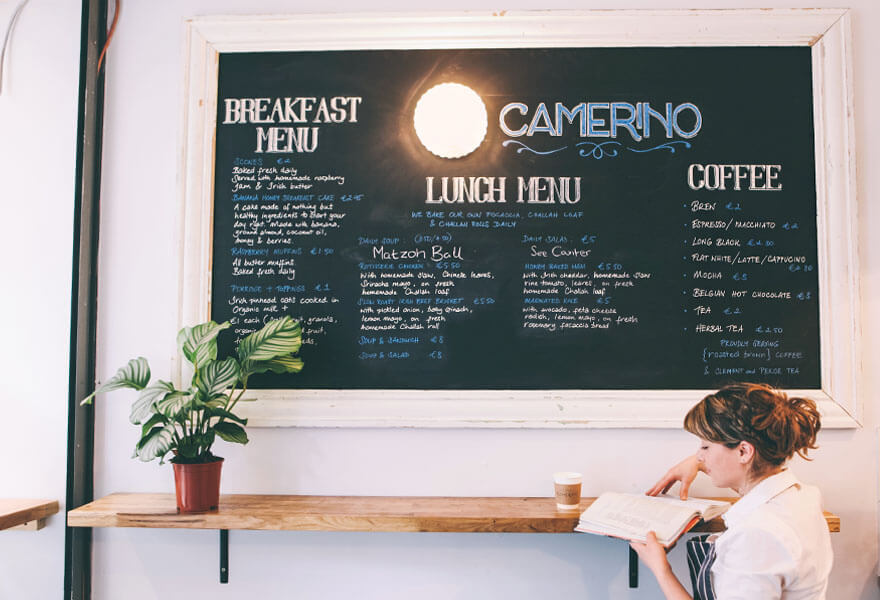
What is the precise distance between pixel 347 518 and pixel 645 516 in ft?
A: 2.90

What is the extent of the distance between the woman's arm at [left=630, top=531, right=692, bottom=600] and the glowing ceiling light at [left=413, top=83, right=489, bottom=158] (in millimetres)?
1396

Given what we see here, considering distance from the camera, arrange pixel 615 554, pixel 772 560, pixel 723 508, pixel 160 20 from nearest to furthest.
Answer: pixel 772 560, pixel 723 508, pixel 615 554, pixel 160 20

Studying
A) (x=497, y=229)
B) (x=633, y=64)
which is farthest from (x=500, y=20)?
(x=497, y=229)

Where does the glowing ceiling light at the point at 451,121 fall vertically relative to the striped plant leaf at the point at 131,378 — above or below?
above

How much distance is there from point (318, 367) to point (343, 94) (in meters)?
0.99

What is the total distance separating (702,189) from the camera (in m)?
2.26

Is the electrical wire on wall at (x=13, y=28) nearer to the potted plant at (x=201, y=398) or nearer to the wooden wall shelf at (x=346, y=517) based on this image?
the potted plant at (x=201, y=398)

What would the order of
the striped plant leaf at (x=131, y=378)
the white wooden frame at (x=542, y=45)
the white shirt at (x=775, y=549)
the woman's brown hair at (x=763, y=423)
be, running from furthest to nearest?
the white wooden frame at (x=542, y=45) → the striped plant leaf at (x=131, y=378) → the woman's brown hair at (x=763, y=423) → the white shirt at (x=775, y=549)

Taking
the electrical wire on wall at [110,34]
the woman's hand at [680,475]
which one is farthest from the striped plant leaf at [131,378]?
the woman's hand at [680,475]

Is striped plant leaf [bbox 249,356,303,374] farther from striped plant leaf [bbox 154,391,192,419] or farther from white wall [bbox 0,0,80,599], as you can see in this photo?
white wall [bbox 0,0,80,599]

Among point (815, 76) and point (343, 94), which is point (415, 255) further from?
point (815, 76)

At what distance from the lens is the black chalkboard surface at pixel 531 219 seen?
7.33 ft

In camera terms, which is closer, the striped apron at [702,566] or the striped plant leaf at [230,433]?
the striped apron at [702,566]

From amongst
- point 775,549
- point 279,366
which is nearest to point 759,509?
point 775,549
